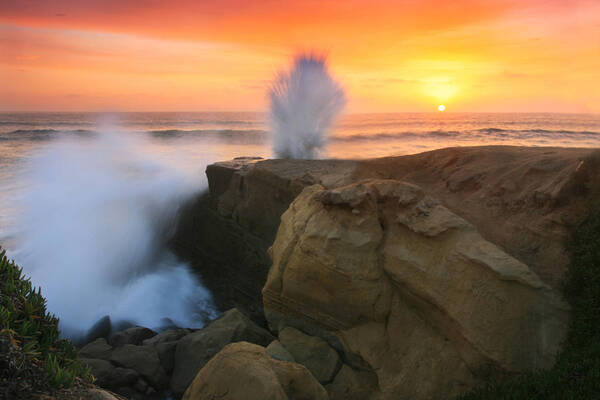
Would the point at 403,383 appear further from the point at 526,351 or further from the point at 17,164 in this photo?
the point at 17,164

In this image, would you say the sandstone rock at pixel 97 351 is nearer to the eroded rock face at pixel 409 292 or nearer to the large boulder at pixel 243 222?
the eroded rock face at pixel 409 292

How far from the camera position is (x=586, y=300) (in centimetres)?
364

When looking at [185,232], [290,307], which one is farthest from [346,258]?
[185,232]

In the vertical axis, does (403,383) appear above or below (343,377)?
above

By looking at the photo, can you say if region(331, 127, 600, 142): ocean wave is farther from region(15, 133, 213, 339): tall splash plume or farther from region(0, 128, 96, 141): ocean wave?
region(0, 128, 96, 141): ocean wave

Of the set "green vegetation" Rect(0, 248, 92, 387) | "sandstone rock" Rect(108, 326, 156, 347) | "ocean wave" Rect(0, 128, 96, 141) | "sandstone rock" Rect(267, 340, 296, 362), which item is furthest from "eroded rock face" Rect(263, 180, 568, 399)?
"ocean wave" Rect(0, 128, 96, 141)

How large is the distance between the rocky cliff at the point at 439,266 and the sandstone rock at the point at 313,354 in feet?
0.32

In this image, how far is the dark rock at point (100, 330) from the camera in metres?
6.92

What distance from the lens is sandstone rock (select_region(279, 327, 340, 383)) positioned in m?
4.86

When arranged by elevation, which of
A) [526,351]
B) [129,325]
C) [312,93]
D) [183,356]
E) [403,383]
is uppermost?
[312,93]

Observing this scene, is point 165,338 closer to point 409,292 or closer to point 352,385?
point 352,385

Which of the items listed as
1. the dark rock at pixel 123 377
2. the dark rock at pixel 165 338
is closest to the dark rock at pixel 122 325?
the dark rock at pixel 165 338

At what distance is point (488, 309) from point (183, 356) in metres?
4.17

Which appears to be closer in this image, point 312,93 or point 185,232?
point 185,232
